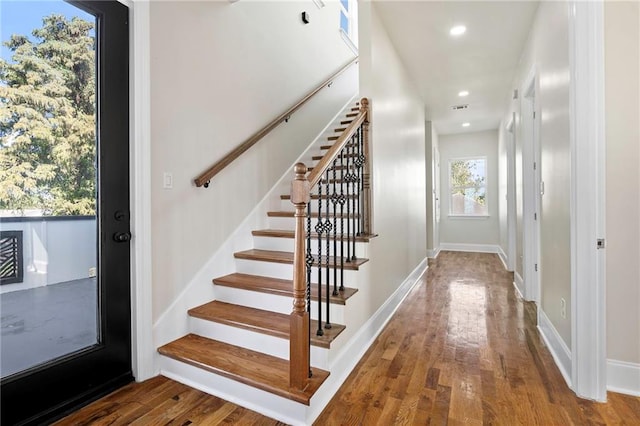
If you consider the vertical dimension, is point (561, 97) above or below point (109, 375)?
above

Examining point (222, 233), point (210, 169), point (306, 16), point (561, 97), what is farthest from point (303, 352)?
point (306, 16)

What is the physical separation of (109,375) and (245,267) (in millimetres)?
1092

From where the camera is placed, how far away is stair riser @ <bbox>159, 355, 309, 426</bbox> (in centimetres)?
153

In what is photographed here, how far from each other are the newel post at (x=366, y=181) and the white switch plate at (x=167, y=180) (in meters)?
1.39

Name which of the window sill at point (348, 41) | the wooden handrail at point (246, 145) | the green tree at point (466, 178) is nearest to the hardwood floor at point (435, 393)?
the wooden handrail at point (246, 145)

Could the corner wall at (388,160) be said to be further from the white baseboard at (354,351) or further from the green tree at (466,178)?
the green tree at (466,178)

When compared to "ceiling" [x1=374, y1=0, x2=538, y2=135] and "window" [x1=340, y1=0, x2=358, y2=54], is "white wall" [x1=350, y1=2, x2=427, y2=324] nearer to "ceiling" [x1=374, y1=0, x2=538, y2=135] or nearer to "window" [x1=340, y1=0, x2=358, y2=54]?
"ceiling" [x1=374, y1=0, x2=538, y2=135]

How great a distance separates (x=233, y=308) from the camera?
2.21 m

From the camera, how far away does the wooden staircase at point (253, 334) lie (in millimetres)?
1651

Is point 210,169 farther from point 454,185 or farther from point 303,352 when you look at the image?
point 454,185

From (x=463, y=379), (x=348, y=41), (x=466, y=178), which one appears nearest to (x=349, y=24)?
(x=348, y=41)

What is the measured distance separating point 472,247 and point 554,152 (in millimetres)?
5482

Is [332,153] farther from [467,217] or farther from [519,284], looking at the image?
[467,217]

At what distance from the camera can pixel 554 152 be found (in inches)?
87.0
